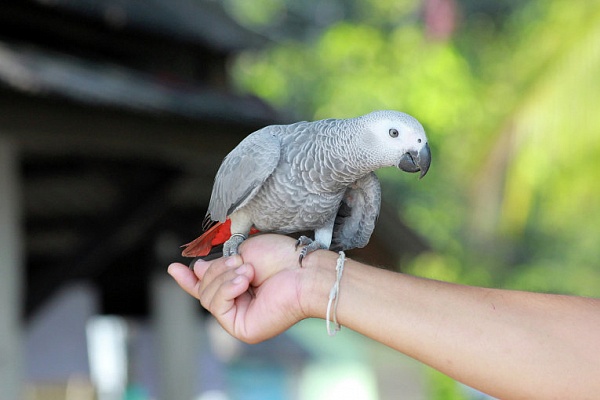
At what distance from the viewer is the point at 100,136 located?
2.65 meters

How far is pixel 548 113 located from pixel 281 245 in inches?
146

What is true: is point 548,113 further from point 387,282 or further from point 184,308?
point 387,282

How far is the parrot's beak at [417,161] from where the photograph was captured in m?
1.17

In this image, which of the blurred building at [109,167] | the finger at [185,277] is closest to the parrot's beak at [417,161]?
the finger at [185,277]

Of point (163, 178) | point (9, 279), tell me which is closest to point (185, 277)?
point (9, 279)

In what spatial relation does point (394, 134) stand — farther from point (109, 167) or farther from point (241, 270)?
point (109, 167)

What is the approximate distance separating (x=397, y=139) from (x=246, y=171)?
24cm

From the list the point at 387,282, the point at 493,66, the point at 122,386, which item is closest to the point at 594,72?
the point at 122,386

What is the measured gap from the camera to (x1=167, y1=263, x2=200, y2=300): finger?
1341 mm

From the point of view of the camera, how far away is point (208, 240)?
146cm

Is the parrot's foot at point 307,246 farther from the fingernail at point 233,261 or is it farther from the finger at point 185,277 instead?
the finger at point 185,277

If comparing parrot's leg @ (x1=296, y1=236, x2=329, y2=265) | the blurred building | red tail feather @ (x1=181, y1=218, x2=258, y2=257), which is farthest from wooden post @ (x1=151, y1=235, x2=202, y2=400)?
parrot's leg @ (x1=296, y1=236, x2=329, y2=265)

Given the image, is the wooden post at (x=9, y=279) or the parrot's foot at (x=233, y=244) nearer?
the parrot's foot at (x=233, y=244)

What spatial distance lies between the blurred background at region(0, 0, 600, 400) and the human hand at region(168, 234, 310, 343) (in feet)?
3.90
